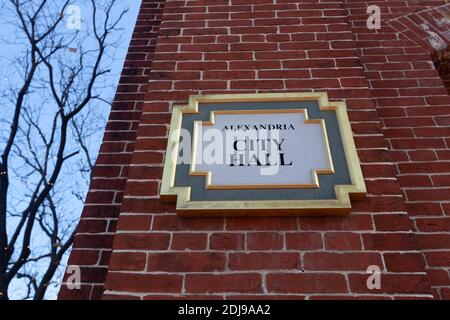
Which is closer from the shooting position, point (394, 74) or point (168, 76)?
point (168, 76)

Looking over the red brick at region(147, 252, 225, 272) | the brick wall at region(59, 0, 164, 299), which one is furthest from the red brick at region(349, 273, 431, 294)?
the brick wall at region(59, 0, 164, 299)

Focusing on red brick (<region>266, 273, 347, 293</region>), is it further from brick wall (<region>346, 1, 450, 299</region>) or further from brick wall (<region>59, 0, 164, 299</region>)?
brick wall (<region>59, 0, 164, 299</region>)

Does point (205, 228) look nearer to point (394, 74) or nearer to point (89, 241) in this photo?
point (89, 241)

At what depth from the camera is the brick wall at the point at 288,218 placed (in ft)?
4.75

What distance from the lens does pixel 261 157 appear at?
174cm

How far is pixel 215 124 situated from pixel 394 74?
57.6 inches

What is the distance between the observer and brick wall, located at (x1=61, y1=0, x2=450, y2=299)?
1.45 meters

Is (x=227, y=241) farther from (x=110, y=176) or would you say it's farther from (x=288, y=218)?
(x=110, y=176)

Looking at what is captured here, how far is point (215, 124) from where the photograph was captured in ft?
6.20

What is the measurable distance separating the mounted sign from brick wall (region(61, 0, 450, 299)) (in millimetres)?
83

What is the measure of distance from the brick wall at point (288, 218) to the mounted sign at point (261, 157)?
8 cm

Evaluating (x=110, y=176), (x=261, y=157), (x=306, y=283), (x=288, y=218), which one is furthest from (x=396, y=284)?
(x=110, y=176)
